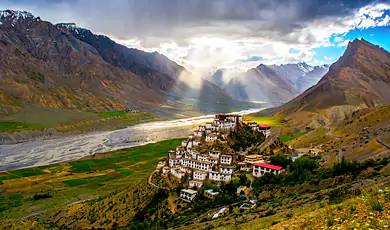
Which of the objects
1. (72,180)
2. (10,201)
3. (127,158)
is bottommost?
(10,201)

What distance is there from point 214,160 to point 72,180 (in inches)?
2094

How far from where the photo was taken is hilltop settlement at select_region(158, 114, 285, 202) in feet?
192

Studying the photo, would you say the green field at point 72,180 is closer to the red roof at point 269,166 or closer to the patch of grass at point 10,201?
the patch of grass at point 10,201

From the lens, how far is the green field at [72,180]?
8138 cm

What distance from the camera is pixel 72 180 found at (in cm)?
10312

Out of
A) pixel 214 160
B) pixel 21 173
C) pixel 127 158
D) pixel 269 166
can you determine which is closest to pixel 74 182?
pixel 21 173

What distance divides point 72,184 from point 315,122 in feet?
403

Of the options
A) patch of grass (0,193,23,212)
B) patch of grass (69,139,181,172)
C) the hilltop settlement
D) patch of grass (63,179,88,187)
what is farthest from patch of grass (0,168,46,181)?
the hilltop settlement

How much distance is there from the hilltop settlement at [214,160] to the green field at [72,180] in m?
9.37

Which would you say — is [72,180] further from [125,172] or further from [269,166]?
[269,166]

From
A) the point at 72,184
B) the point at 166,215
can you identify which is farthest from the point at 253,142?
the point at 72,184

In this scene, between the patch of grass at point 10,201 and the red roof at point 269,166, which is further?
the patch of grass at point 10,201

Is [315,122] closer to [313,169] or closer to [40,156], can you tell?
[40,156]

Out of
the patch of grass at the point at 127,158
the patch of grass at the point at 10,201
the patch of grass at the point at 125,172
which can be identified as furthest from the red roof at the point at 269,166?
the patch of grass at the point at 127,158
